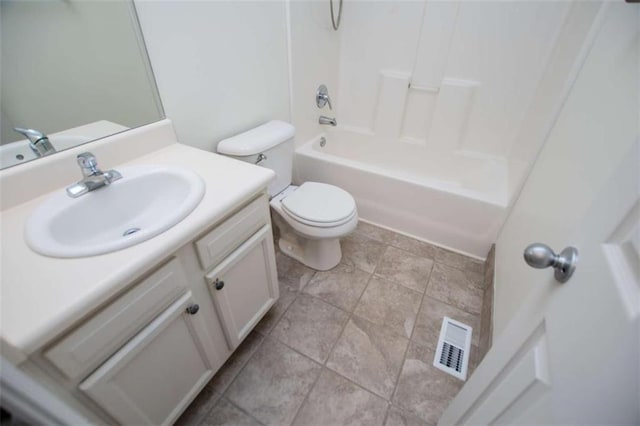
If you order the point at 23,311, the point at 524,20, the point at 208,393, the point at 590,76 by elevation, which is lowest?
the point at 208,393

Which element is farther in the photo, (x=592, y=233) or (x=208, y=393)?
(x=208, y=393)

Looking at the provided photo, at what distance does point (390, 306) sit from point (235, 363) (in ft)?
2.69

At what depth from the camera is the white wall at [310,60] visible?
1.68 m

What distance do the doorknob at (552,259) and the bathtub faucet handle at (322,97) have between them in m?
1.92

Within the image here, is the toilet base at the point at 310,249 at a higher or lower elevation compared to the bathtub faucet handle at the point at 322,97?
lower

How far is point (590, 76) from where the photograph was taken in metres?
0.95

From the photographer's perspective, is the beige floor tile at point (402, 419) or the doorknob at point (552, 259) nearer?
the doorknob at point (552, 259)

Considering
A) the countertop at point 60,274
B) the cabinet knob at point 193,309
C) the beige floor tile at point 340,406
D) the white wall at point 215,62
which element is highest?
the white wall at point 215,62

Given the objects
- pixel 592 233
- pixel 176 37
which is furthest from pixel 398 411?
pixel 176 37

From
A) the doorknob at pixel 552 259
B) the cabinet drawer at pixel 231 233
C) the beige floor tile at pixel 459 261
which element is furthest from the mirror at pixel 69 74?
the beige floor tile at pixel 459 261

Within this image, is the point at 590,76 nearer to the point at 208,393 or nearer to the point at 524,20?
the point at 524,20

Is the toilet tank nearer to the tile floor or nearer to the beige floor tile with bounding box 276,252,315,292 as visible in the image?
the beige floor tile with bounding box 276,252,315,292

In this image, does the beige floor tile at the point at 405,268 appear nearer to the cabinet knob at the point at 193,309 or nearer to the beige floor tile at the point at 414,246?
the beige floor tile at the point at 414,246

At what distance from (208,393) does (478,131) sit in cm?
227
